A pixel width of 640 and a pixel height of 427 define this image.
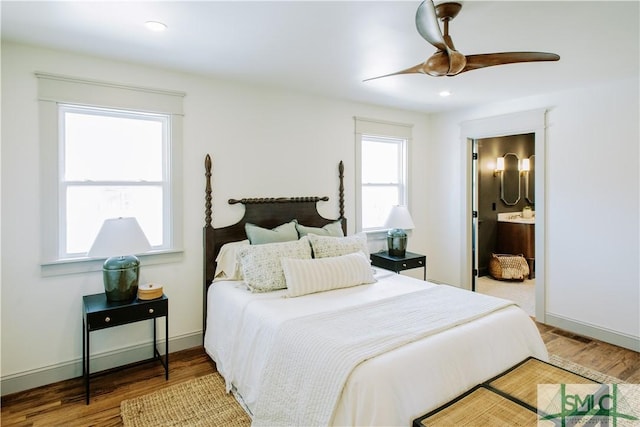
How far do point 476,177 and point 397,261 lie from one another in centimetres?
169

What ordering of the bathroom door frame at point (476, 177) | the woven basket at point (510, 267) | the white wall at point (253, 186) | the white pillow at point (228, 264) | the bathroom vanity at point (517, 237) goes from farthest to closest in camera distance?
the bathroom vanity at point (517, 237)
the woven basket at point (510, 267)
the bathroom door frame at point (476, 177)
the white pillow at point (228, 264)
the white wall at point (253, 186)

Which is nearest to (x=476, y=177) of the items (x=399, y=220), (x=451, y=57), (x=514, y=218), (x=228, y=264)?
(x=399, y=220)

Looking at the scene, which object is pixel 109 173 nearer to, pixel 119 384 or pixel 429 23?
pixel 119 384

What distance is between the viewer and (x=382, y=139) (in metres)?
4.68

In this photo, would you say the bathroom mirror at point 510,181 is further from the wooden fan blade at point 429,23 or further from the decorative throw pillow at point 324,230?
the wooden fan blade at point 429,23

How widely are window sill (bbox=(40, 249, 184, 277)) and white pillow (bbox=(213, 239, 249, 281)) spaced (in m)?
0.34

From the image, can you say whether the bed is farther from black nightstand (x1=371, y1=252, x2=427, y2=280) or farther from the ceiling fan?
the ceiling fan

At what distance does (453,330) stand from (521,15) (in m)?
1.90

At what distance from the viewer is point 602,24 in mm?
2268

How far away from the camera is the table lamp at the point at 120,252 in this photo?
2.52 metres

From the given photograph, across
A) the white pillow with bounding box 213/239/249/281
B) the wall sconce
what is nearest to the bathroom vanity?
the wall sconce

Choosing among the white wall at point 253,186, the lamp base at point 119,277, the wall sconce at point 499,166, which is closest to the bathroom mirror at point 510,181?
the wall sconce at point 499,166

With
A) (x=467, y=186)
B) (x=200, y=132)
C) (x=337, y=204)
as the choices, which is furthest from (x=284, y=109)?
(x=467, y=186)
